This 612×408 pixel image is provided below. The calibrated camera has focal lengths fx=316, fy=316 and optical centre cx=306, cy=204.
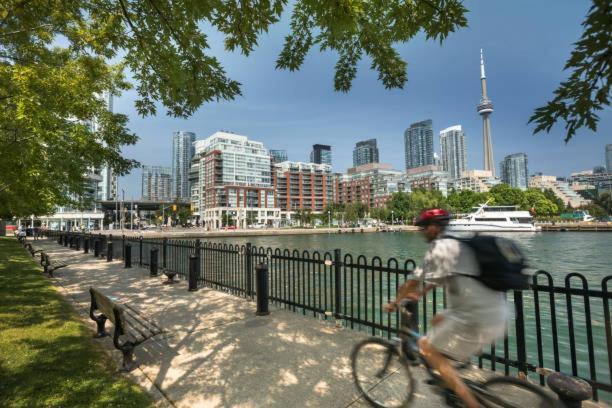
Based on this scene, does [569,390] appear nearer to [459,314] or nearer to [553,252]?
[459,314]

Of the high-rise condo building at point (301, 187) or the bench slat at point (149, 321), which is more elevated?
the high-rise condo building at point (301, 187)

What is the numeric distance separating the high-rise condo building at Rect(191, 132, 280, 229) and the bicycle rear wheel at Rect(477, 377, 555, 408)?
120m

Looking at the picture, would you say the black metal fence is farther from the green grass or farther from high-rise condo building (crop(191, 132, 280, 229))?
high-rise condo building (crop(191, 132, 280, 229))

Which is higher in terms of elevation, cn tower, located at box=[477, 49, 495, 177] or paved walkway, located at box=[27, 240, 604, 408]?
cn tower, located at box=[477, 49, 495, 177]

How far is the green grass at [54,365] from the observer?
355 centimetres

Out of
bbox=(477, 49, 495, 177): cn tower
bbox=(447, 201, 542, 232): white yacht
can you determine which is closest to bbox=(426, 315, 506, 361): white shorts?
bbox=(447, 201, 542, 232): white yacht

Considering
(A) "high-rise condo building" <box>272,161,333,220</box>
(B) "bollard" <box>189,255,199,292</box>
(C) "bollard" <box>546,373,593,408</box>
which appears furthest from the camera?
(A) "high-rise condo building" <box>272,161,333,220</box>

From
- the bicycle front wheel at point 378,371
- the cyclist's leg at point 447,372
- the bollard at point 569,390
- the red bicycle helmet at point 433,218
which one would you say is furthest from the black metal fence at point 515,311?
the bollard at point 569,390

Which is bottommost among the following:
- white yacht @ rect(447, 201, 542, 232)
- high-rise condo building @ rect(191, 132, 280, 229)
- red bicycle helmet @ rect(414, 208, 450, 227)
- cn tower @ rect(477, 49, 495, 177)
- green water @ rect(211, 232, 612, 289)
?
green water @ rect(211, 232, 612, 289)

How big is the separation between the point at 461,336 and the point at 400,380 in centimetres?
145

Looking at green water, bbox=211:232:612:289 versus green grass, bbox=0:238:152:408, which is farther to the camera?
green water, bbox=211:232:612:289

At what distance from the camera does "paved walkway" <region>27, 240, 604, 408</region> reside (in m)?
3.69

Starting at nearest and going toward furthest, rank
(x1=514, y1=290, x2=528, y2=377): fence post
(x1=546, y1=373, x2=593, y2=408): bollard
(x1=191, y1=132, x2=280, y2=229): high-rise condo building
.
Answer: (x1=546, y1=373, x2=593, y2=408): bollard → (x1=514, y1=290, x2=528, y2=377): fence post → (x1=191, y1=132, x2=280, y2=229): high-rise condo building

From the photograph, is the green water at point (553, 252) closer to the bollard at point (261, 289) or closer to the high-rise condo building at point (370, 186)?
the bollard at point (261, 289)
